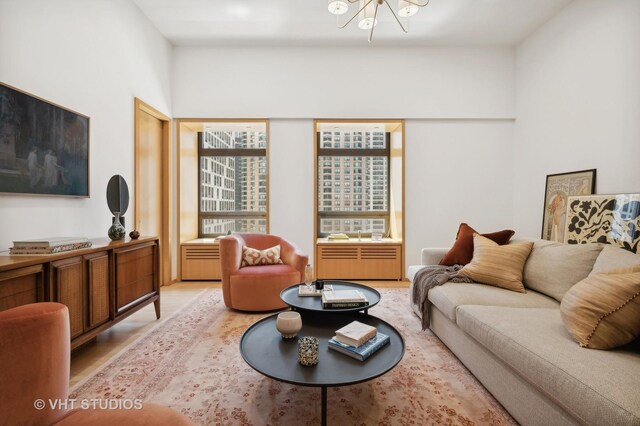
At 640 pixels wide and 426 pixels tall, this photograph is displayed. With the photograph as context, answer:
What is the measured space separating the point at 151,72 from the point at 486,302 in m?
4.49

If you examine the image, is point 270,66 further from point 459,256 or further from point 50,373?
point 50,373

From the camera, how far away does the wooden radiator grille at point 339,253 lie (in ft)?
14.0

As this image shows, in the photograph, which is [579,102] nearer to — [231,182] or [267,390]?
[267,390]

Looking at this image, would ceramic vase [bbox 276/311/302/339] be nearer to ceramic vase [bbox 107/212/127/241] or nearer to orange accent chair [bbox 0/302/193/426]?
orange accent chair [bbox 0/302/193/426]

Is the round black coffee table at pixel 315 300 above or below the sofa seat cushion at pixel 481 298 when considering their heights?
below

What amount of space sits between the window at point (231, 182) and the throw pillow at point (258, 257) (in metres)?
1.58

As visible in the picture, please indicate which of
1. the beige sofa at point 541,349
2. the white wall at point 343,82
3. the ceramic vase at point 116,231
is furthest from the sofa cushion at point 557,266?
the ceramic vase at point 116,231

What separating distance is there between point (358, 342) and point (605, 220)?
282 centimetres

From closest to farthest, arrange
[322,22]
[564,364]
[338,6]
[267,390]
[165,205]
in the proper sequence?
[564,364], [267,390], [338,6], [322,22], [165,205]

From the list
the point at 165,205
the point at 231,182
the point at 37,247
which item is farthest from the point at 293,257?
the point at 231,182

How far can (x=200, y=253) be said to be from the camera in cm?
425

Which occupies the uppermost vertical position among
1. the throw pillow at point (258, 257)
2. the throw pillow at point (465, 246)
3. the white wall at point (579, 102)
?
the white wall at point (579, 102)

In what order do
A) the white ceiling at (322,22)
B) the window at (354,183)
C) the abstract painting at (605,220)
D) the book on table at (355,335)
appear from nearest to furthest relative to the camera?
the book on table at (355,335)
the abstract painting at (605,220)
the white ceiling at (322,22)
the window at (354,183)

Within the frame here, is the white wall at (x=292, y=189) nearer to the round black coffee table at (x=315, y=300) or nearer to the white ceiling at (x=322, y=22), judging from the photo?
the white ceiling at (x=322, y=22)
